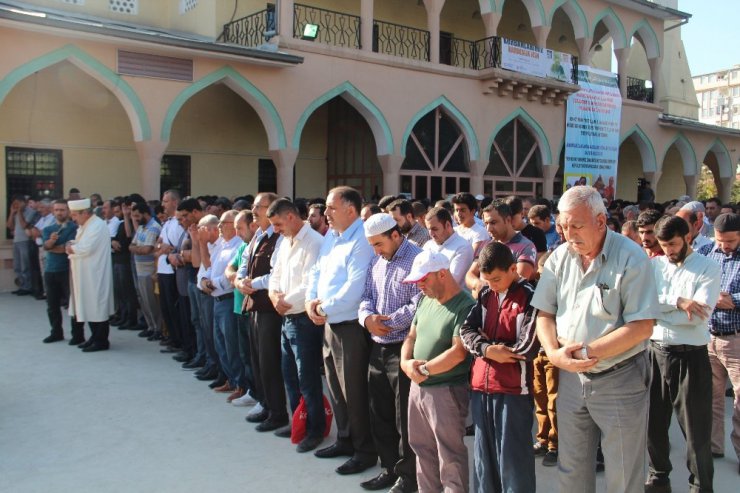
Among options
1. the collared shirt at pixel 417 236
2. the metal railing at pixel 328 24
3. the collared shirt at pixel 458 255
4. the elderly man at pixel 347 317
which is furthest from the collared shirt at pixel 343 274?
the metal railing at pixel 328 24

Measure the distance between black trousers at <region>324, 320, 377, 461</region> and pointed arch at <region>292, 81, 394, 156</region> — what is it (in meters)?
9.48

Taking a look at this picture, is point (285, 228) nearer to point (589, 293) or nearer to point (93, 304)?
point (589, 293)

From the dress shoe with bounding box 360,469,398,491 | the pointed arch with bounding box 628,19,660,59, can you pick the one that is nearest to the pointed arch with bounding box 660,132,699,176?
the pointed arch with bounding box 628,19,660,59

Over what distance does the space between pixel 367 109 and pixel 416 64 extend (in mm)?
1750

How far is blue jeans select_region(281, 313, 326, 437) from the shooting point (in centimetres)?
473

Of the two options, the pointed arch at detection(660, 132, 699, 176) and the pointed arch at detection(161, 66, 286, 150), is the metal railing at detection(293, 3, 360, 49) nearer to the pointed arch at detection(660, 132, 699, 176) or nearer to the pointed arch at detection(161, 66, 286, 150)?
the pointed arch at detection(161, 66, 286, 150)

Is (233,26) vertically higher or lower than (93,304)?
higher

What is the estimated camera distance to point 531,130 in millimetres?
17859

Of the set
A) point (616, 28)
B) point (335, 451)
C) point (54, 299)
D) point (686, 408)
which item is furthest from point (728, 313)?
point (616, 28)

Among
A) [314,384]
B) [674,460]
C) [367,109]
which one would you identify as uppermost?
[367,109]

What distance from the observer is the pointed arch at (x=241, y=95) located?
12031mm

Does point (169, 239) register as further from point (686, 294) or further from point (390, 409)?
point (686, 294)

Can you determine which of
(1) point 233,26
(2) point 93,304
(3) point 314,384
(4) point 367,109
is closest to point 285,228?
(3) point 314,384

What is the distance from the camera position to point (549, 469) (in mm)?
4305
